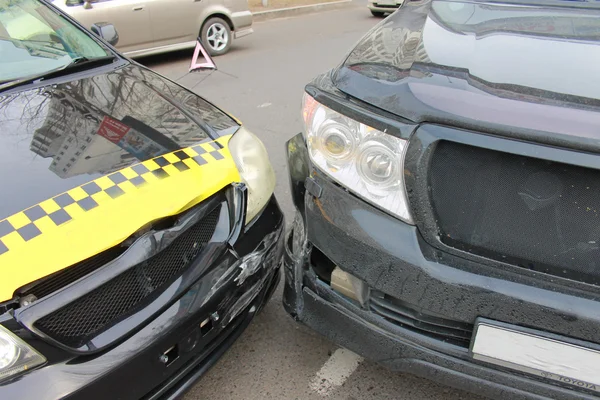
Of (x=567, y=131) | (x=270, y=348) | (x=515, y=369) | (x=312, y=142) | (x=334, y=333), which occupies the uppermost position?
(x=567, y=131)

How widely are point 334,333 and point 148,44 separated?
20.7ft

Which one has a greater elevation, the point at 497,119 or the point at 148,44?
the point at 497,119

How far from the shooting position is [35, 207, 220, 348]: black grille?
1362 millimetres

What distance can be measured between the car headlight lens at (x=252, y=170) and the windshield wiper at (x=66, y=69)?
96 centimetres

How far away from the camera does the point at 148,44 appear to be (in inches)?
273

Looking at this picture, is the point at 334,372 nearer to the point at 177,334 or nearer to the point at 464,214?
the point at 177,334

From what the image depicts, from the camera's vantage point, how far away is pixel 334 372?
2.09 m

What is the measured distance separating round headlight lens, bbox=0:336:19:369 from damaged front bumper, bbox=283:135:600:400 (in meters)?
0.92

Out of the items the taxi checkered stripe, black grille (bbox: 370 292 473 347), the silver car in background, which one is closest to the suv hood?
the taxi checkered stripe

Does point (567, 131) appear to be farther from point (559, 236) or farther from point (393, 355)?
point (393, 355)

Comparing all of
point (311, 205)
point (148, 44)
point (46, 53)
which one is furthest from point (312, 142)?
point (148, 44)

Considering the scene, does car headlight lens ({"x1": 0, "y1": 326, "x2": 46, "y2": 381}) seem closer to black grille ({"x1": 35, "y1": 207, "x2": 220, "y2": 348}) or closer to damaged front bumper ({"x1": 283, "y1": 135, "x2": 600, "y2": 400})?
black grille ({"x1": 35, "y1": 207, "x2": 220, "y2": 348})

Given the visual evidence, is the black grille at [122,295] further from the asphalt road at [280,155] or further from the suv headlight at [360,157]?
the asphalt road at [280,155]

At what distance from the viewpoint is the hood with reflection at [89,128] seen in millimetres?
1638
